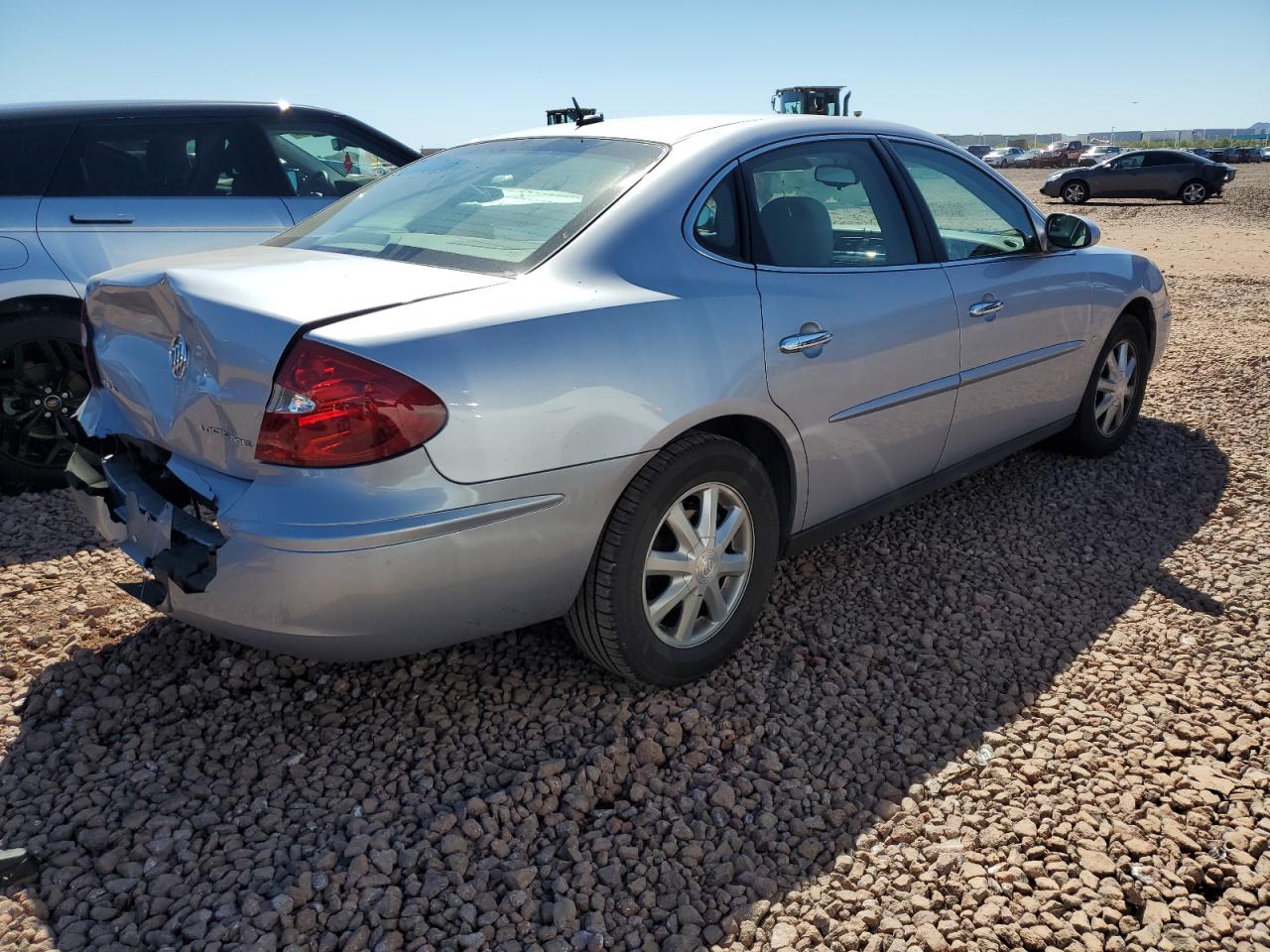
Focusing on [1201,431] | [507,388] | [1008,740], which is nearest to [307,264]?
[507,388]

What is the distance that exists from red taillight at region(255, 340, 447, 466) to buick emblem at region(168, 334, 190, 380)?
406 mm

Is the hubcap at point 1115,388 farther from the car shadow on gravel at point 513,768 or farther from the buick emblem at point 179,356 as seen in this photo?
the buick emblem at point 179,356

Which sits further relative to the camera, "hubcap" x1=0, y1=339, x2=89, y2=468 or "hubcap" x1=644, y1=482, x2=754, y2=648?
"hubcap" x1=0, y1=339, x2=89, y2=468

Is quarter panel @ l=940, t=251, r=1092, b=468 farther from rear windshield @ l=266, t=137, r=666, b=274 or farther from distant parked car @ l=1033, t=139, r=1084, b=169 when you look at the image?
distant parked car @ l=1033, t=139, r=1084, b=169

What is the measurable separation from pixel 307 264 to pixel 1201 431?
495 centimetres

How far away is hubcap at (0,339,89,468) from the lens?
4609mm

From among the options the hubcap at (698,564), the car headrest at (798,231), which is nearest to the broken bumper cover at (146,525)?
the hubcap at (698,564)

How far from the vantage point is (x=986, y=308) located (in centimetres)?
381

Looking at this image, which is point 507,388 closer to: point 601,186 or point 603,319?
point 603,319

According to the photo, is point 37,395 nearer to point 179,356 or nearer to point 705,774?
point 179,356

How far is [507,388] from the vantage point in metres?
2.40

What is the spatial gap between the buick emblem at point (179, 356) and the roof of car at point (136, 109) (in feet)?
9.88

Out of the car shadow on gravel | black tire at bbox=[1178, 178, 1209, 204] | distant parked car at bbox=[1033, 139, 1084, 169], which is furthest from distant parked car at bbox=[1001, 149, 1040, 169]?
the car shadow on gravel

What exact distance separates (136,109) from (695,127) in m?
3.28
